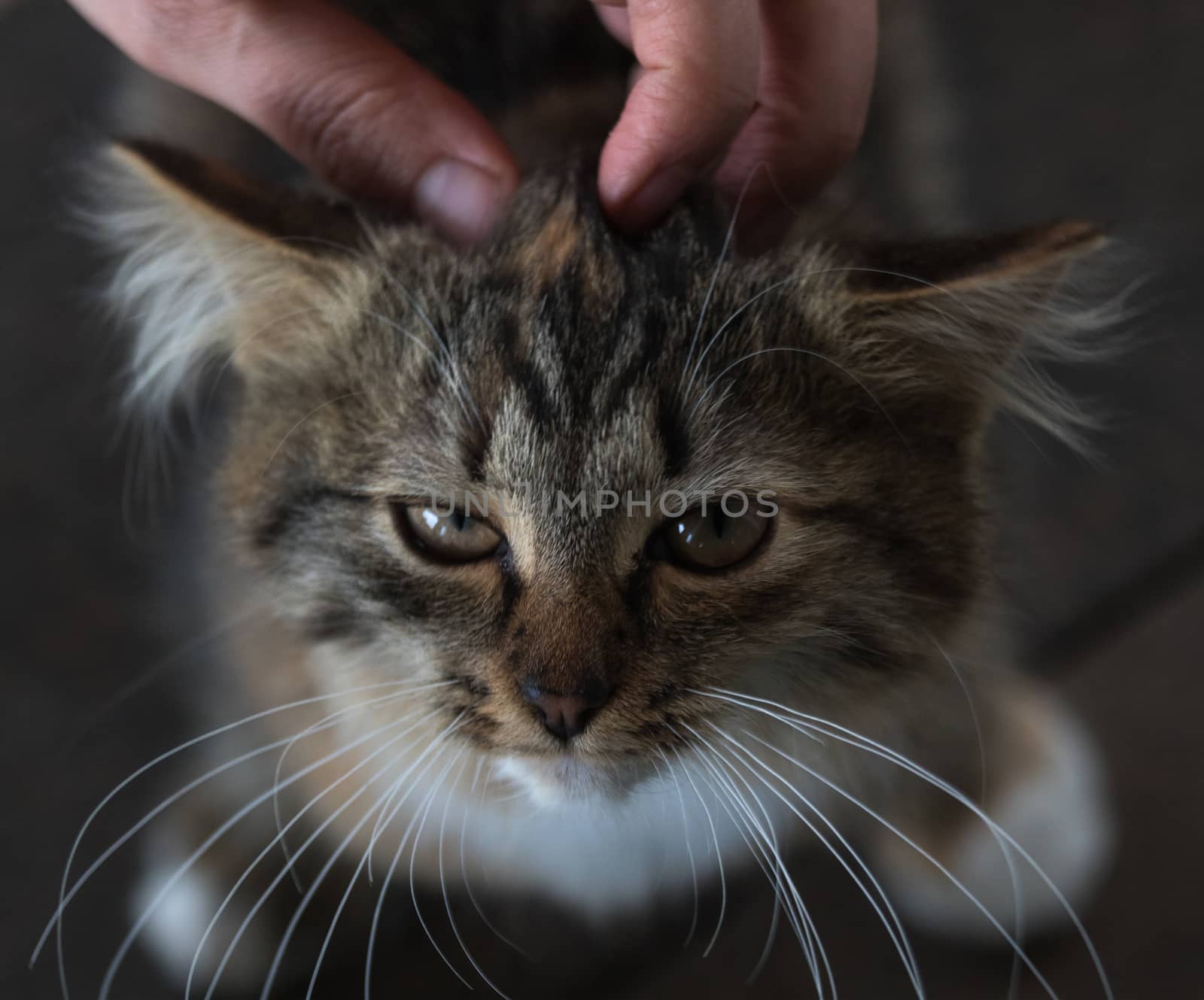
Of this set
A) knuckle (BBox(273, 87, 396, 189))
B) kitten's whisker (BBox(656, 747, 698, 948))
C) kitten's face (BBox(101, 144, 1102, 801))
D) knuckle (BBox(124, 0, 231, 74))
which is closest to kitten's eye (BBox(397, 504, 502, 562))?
kitten's face (BBox(101, 144, 1102, 801))

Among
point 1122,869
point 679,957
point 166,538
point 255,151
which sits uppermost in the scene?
point 255,151

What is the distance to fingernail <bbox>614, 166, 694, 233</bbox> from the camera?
91 cm

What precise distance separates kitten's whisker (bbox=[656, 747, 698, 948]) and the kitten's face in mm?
19

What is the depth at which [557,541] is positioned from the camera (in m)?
0.82

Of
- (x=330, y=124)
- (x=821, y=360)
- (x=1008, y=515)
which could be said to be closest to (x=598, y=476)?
(x=821, y=360)

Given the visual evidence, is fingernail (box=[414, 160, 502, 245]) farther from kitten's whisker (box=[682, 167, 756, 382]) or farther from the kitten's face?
kitten's whisker (box=[682, 167, 756, 382])

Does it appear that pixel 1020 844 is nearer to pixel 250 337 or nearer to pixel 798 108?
pixel 798 108

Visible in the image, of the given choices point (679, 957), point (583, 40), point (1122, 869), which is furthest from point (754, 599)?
point (583, 40)

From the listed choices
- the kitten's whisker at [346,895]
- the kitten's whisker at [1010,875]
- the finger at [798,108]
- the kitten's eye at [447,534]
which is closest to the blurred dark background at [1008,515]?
the kitten's whisker at [1010,875]

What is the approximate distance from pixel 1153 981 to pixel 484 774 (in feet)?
2.78

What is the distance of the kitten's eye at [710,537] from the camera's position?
87cm

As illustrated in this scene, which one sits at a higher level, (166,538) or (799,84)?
(799,84)

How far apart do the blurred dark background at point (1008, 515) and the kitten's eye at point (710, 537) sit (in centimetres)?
37

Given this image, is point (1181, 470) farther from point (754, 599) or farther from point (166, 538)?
point (166, 538)
